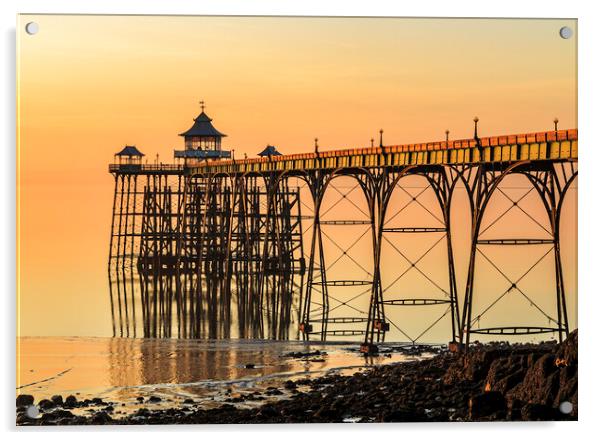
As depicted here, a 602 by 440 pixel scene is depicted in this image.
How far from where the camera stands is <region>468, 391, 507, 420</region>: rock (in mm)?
27797

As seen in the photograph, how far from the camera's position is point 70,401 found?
2878cm

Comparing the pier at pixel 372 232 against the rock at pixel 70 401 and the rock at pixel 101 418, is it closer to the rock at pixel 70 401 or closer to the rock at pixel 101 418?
the rock at pixel 70 401

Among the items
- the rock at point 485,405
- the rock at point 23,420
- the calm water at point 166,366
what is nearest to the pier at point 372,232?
the calm water at point 166,366

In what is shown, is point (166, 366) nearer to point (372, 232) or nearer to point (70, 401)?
point (70, 401)

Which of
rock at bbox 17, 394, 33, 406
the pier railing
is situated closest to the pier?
the pier railing

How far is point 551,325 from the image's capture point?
34.2 meters

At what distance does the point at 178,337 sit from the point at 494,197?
10.3 meters

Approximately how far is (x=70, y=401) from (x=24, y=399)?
1887 mm

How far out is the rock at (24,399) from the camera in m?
27.0

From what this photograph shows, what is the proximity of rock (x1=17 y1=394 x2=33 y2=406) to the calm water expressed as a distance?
0.21 m
